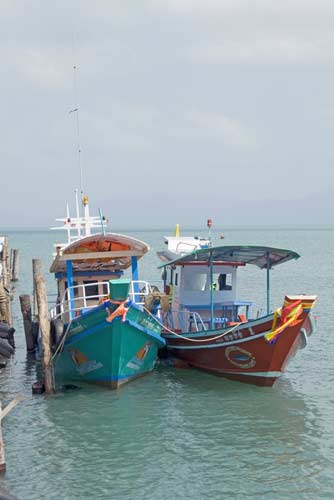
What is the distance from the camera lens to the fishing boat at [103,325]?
16.6 meters

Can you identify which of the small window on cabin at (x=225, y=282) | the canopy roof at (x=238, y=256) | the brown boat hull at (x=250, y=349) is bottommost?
the brown boat hull at (x=250, y=349)

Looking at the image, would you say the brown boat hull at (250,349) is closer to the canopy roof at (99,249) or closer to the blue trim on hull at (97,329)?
the blue trim on hull at (97,329)

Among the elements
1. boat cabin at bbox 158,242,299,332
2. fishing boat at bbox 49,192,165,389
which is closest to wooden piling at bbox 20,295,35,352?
fishing boat at bbox 49,192,165,389

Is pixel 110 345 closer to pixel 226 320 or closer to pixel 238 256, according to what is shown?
pixel 226 320

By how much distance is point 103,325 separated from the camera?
16656 mm

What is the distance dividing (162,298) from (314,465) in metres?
8.34

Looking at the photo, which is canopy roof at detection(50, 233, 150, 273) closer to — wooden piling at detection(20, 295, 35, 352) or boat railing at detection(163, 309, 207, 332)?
boat railing at detection(163, 309, 207, 332)

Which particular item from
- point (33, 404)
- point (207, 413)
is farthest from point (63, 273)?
point (207, 413)

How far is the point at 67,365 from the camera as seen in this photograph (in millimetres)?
19016

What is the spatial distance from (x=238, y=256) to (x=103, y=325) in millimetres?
5369

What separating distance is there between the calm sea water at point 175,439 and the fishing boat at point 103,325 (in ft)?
2.13

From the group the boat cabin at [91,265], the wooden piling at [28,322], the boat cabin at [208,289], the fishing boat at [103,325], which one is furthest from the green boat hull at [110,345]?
the wooden piling at [28,322]

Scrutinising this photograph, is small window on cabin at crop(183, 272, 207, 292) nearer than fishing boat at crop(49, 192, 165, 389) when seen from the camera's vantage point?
No

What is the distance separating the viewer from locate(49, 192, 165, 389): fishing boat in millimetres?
16594
